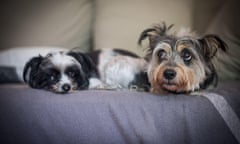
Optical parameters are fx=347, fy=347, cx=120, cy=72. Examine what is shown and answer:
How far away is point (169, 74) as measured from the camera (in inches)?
64.6

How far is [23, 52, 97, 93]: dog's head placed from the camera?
190 cm

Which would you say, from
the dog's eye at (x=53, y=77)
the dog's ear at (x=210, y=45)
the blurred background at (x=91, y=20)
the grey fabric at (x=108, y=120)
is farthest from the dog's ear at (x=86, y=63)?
the dog's ear at (x=210, y=45)

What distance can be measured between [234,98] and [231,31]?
0.60 metres

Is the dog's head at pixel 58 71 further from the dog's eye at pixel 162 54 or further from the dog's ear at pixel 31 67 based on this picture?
the dog's eye at pixel 162 54

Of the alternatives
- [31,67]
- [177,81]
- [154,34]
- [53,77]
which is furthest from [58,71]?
[177,81]

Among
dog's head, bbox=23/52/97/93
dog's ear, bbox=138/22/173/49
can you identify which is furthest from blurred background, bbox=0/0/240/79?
dog's ear, bbox=138/22/173/49

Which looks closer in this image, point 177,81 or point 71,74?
point 177,81

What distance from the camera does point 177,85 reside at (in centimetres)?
166

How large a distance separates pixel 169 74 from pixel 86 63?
63 cm

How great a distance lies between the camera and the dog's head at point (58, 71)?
6.23 ft

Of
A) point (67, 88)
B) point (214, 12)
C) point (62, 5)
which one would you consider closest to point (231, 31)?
point (214, 12)

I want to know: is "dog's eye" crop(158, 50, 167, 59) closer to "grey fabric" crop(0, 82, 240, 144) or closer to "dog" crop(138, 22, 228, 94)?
"dog" crop(138, 22, 228, 94)

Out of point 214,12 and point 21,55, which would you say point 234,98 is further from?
point 21,55

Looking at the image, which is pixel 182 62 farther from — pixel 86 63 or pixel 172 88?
pixel 86 63
